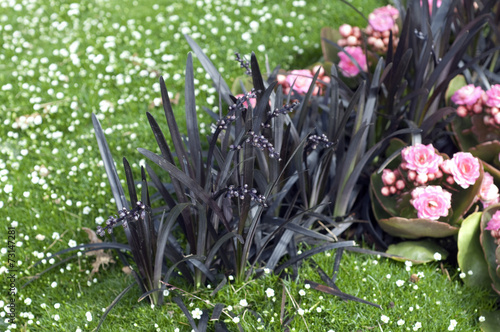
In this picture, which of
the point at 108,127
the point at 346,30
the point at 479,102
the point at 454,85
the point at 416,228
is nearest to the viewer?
the point at 416,228

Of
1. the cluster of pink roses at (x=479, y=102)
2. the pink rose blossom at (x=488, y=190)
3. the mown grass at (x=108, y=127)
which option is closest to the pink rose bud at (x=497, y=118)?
the cluster of pink roses at (x=479, y=102)

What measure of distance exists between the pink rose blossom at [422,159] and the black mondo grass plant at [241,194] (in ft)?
0.45

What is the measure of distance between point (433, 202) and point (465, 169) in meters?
0.24

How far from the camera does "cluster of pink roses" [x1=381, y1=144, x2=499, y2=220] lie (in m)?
2.42

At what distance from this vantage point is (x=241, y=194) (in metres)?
1.94

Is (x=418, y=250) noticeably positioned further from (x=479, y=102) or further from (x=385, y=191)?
(x=479, y=102)

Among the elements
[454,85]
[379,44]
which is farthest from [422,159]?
[379,44]

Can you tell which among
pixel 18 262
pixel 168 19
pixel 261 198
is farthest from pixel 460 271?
pixel 168 19

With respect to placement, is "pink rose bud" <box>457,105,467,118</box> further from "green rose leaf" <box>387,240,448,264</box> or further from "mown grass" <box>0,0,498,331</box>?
"mown grass" <box>0,0,498,331</box>

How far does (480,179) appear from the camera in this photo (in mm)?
2465

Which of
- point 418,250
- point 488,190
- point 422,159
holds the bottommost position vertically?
point 418,250

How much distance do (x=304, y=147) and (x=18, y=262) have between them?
1779mm

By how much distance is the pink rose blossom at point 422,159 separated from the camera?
2.45m

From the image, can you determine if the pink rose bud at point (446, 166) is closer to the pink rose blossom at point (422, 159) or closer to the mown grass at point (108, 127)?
the pink rose blossom at point (422, 159)
